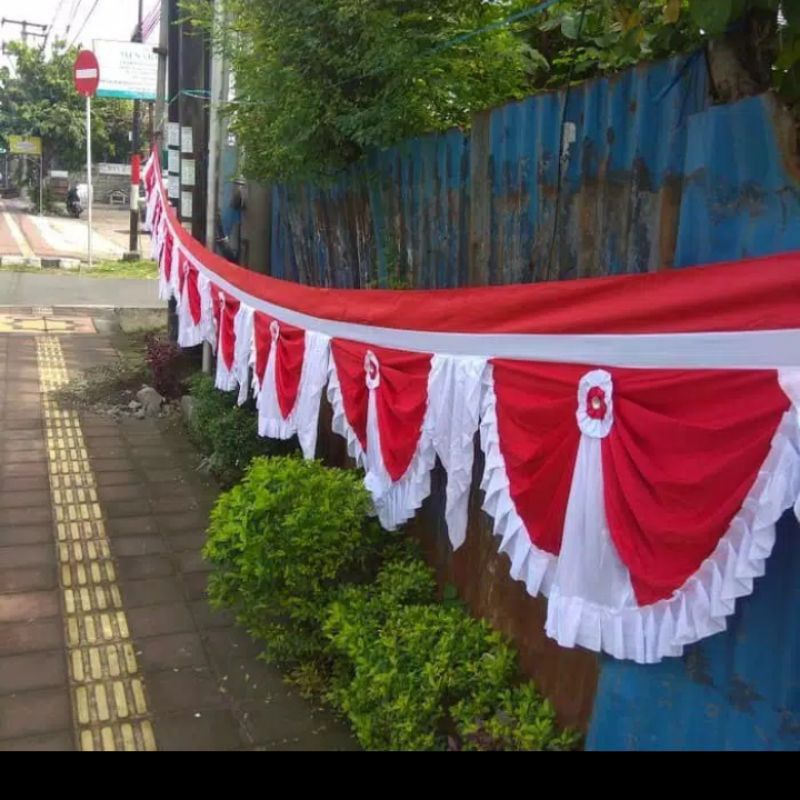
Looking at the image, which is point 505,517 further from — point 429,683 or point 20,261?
point 20,261

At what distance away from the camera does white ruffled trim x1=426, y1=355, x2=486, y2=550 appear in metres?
2.90

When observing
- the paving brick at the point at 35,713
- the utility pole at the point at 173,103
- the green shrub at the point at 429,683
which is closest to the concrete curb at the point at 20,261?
the utility pole at the point at 173,103

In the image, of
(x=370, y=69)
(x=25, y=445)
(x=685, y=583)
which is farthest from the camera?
(x=25, y=445)

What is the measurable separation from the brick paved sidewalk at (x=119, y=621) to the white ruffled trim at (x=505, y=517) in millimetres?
1203

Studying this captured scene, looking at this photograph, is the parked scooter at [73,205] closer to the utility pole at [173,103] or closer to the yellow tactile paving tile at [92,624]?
the utility pole at [173,103]

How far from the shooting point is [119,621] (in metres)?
4.10

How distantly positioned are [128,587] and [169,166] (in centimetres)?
528

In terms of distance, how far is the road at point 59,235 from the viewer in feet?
73.3

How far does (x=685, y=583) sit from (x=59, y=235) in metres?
28.7

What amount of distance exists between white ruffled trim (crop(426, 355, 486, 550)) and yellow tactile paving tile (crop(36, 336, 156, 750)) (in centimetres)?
151

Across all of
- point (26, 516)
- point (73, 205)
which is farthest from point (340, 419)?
point (73, 205)

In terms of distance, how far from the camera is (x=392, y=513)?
3531mm

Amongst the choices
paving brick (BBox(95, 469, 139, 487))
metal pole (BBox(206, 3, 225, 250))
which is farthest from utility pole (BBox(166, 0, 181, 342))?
paving brick (BBox(95, 469, 139, 487))

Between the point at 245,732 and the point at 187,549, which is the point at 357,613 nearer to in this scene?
the point at 245,732
